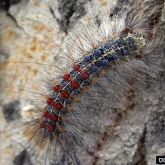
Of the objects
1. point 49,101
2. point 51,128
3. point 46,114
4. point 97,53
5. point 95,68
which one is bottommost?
point 51,128

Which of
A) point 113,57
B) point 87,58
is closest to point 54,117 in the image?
point 87,58

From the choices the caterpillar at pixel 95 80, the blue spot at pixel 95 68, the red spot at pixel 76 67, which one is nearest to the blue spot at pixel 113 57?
the caterpillar at pixel 95 80

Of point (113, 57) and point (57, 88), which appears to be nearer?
point (113, 57)

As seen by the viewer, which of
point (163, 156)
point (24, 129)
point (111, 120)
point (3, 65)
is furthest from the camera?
point (3, 65)

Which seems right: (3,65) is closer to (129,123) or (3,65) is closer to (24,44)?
(24,44)

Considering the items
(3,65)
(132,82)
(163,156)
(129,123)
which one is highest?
(3,65)

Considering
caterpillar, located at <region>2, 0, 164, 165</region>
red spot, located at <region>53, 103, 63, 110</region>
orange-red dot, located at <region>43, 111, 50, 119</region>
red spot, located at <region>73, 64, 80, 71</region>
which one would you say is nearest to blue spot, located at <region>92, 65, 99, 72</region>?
caterpillar, located at <region>2, 0, 164, 165</region>

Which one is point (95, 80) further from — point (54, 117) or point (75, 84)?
point (54, 117)

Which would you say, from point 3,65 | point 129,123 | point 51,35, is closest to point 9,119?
point 3,65

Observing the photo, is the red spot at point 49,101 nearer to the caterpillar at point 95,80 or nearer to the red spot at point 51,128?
the caterpillar at point 95,80
